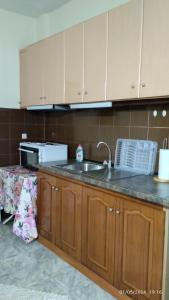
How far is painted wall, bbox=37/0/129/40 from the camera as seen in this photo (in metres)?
2.57

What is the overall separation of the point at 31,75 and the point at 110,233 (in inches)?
84.9

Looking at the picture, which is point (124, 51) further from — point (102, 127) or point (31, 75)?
point (31, 75)

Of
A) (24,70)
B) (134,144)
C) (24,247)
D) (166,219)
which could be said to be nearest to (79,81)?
(134,144)

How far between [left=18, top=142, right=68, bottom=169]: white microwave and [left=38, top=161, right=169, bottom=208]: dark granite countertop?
452 millimetres

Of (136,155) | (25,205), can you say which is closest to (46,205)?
(25,205)

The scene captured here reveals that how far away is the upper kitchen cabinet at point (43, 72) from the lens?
8.87 ft

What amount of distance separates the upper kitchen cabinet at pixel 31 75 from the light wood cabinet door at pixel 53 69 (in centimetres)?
10

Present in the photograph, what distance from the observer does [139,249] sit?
64.7 inches

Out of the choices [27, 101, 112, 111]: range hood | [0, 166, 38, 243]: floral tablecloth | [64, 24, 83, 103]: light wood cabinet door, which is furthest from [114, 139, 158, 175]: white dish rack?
[0, 166, 38, 243]: floral tablecloth

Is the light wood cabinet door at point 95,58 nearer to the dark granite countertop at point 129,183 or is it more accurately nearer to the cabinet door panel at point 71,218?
the dark granite countertop at point 129,183

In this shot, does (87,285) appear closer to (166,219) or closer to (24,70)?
(166,219)

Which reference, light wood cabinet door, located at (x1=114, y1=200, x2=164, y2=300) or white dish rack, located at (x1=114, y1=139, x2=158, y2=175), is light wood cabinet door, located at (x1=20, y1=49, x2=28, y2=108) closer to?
white dish rack, located at (x1=114, y1=139, x2=158, y2=175)

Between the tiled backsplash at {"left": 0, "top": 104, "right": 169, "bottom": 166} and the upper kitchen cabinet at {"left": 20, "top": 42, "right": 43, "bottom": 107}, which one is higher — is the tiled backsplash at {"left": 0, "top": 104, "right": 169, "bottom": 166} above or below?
below
